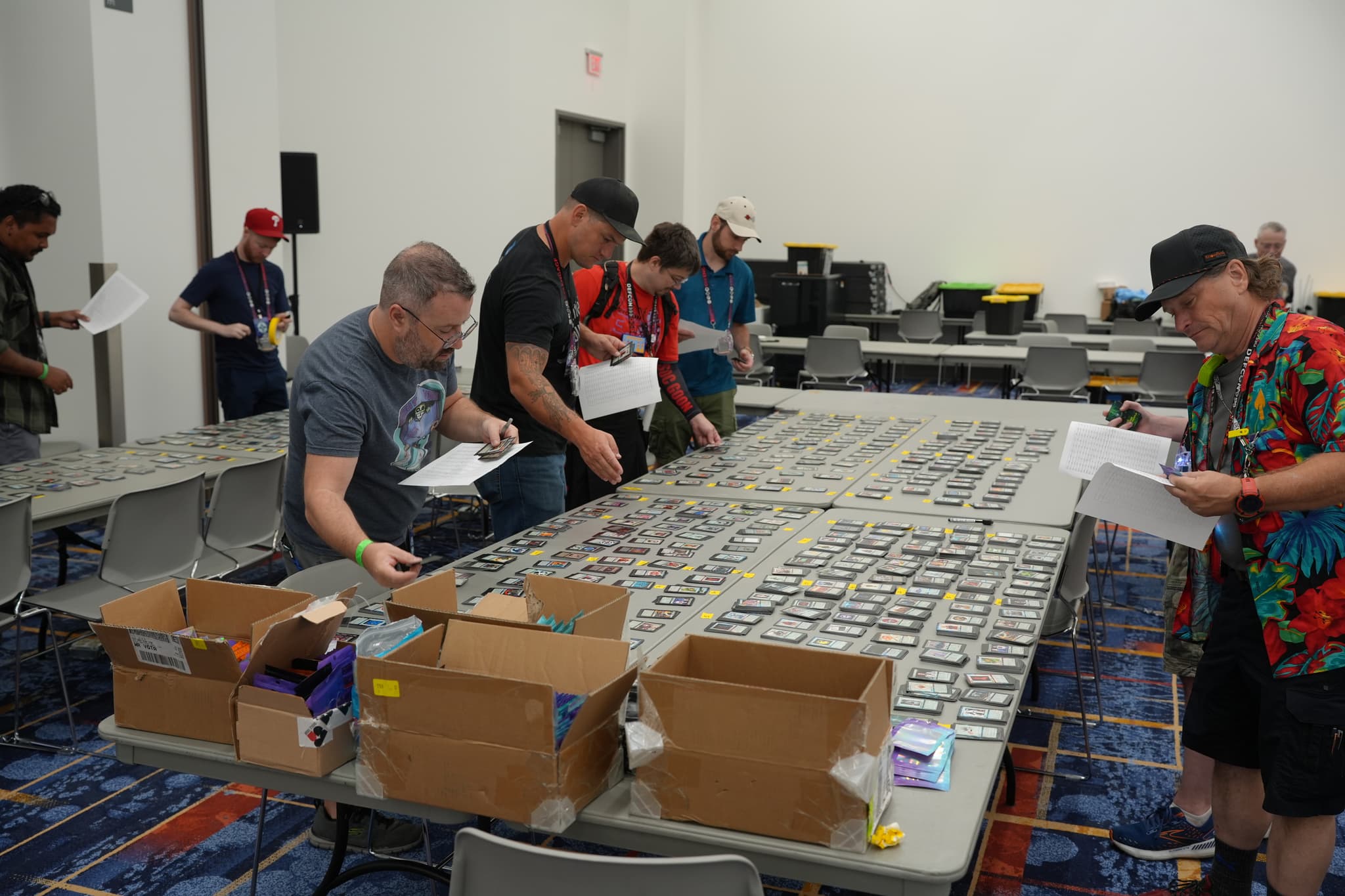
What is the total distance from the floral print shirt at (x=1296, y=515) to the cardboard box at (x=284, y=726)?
175 centimetres

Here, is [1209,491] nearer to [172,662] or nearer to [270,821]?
[172,662]

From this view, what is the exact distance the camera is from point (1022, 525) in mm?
3197

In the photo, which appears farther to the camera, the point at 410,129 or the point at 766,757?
the point at 410,129

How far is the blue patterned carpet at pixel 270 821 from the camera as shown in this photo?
272 cm

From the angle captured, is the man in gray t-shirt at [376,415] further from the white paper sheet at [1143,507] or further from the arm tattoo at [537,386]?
the white paper sheet at [1143,507]

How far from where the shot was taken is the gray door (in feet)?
36.4

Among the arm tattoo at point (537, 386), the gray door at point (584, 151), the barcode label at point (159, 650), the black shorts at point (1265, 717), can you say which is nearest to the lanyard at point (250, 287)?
the arm tattoo at point (537, 386)

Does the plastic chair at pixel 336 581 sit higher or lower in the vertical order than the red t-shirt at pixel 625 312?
lower

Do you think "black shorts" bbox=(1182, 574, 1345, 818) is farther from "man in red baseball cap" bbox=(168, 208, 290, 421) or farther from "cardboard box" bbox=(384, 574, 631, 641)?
"man in red baseball cap" bbox=(168, 208, 290, 421)

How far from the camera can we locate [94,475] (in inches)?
157

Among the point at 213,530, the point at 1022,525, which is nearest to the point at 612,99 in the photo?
the point at 213,530

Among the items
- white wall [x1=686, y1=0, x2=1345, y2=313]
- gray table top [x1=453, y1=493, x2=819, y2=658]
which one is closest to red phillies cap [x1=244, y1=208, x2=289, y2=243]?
gray table top [x1=453, y1=493, x2=819, y2=658]

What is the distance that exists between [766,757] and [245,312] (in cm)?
462

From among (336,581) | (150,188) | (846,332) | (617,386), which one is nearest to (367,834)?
(336,581)
